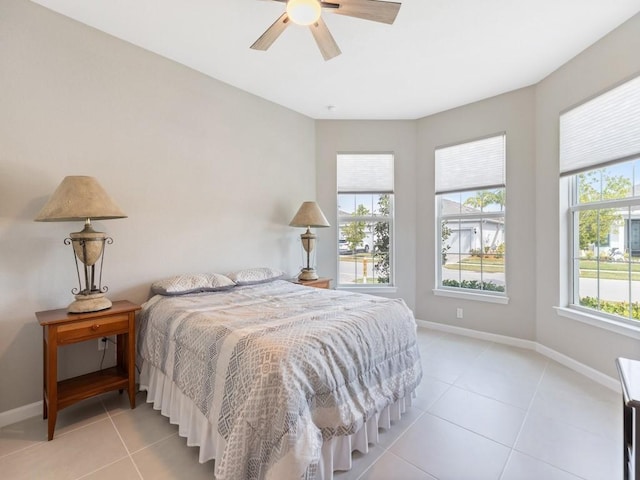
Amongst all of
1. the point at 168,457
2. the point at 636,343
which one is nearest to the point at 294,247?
the point at 168,457

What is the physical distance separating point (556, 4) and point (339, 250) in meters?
3.08

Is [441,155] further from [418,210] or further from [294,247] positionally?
[294,247]

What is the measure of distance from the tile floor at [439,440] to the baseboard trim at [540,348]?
0.38 ft

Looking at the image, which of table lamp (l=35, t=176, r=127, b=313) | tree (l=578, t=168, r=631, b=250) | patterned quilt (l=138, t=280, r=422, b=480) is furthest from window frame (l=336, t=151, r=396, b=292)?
table lamp (l=35, t=176, r=127, b=313)

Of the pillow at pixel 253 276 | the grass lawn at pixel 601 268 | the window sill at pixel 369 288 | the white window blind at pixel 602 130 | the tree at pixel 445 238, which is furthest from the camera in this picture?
the window sill at pixel 369 288

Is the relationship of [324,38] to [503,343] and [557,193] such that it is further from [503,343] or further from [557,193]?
[503,343]

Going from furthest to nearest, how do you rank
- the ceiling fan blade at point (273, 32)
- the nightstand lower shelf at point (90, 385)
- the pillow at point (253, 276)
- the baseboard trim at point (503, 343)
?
the pillow at point (253, 276) → the baseboard trim at point (503, 343) → the nightstand lower shelf at point (90, 385) → the ceiling fan blade at point (273, 32)

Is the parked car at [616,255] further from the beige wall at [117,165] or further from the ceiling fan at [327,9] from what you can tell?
the beige wall at [117,165]

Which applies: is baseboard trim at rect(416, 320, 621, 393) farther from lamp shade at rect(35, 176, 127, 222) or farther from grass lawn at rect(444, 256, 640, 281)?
lamp shade at rect(35, 176, 127, 222)

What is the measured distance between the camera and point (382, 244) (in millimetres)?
4160

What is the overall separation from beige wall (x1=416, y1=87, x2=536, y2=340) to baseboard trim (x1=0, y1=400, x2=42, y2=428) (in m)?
4.00

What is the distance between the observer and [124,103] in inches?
97.1

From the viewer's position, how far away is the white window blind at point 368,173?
4.12 m

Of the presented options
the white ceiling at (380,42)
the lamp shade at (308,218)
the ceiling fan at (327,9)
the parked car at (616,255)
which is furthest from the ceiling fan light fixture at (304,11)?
the parked car at (616,255)
